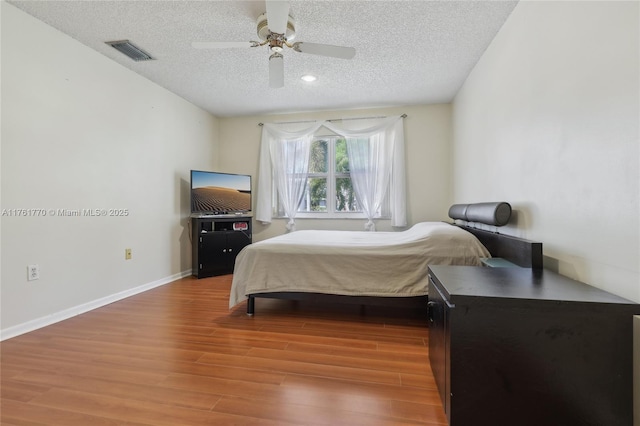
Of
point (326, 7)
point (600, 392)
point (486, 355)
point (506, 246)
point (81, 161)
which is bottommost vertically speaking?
point (600, 392)

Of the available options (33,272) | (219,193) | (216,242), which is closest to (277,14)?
(33,272)

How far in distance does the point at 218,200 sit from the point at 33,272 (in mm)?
2118

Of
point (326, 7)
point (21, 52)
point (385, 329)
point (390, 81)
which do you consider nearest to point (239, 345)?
point (385, 329)

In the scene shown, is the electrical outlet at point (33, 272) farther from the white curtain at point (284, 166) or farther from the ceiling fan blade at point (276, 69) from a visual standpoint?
the white curtain at point (284, 166)

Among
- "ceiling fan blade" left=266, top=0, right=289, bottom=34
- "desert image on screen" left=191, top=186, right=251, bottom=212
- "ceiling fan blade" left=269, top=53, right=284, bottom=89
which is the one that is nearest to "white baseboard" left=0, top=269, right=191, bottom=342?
"desert image on screen" left=191, top=186, right=251, bottom=212

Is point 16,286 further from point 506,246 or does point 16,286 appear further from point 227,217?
point 506,246

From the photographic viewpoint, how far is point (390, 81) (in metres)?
3.37

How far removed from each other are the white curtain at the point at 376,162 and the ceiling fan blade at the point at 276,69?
6.19 feet

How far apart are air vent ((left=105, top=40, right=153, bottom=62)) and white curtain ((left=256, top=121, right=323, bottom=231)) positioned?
1939mm

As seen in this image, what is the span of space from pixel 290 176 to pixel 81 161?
2555mm

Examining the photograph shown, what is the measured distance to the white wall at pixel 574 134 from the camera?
1.11 meters

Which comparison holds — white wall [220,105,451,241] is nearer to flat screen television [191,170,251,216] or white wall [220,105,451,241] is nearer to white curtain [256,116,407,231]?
white curtain [256,116,407,231]

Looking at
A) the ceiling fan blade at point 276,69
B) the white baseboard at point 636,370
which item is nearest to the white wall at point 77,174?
the ceiling fan blade at point 276,69

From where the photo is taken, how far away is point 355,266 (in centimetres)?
232
